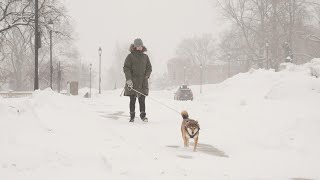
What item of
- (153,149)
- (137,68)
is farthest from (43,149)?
(137,68)

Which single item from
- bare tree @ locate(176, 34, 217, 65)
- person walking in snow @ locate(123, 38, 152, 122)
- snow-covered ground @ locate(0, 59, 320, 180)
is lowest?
snow-covered ground @ locate(0, 59, 320, 180)

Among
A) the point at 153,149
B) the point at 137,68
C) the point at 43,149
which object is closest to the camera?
the point at 43,149

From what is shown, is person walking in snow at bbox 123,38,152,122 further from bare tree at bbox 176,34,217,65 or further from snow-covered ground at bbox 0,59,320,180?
bare tree at bbox 176,34,217,65

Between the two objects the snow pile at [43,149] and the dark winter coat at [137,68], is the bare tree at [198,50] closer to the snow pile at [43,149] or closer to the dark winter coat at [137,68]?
the dark winter coat at [137,68]

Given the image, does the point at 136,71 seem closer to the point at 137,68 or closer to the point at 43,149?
the point at 137,68

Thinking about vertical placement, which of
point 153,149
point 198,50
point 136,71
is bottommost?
point 153,149

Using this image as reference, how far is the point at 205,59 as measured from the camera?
110312mm

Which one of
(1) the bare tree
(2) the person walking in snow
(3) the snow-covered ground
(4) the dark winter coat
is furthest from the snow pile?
(1) the bare tree

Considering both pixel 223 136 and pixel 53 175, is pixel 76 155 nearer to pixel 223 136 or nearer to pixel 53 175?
pixel 53 175

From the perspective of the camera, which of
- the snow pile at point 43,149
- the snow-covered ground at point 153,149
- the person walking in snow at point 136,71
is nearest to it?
the snow pile at point 43,149

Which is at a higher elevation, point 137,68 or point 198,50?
point 198,50

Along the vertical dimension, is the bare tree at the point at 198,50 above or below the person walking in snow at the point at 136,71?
above

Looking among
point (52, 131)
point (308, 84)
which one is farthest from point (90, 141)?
point (308, 84)

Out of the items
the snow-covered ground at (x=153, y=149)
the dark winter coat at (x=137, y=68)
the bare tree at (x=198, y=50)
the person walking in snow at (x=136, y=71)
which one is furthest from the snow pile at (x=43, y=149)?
the bare tree at (x=198, y=50)
